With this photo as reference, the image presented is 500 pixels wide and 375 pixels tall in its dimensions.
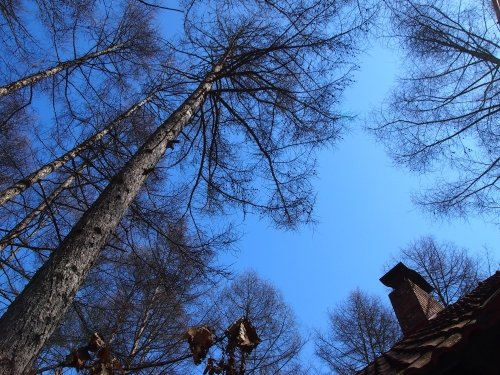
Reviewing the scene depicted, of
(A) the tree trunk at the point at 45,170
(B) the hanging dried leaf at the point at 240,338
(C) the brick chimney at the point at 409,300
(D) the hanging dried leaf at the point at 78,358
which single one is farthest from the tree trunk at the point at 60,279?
(C) the brick chimney at the point at 409,300

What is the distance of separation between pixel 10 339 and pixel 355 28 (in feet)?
15.8

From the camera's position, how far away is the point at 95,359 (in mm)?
2174

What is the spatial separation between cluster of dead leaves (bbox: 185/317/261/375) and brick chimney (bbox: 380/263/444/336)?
19.0 ft

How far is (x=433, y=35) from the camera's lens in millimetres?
7742

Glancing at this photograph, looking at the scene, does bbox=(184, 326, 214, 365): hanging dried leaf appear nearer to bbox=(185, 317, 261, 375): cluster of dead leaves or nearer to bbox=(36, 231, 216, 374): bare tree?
bbox=(185, 317, 261, 375): cluster of dead leaves

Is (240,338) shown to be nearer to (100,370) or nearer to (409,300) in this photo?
(100,370)

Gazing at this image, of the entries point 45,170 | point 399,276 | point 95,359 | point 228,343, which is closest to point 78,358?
point 95,359

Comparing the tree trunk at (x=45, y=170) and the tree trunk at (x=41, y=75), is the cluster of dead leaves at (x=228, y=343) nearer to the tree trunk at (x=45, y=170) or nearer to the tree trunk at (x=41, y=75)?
the tree trunk at (x=45, y=170)

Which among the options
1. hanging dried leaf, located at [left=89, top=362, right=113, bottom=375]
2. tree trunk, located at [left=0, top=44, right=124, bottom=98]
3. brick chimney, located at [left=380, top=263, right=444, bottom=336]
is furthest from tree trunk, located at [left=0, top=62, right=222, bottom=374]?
brick chimney, located at [left=380, top=263, right=444, bottom=336]

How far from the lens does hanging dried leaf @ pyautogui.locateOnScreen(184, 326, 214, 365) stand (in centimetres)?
211

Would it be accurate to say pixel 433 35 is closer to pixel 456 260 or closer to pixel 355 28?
pixel 355 28

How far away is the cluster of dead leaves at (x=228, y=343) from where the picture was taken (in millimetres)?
2025

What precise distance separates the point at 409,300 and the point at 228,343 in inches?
255

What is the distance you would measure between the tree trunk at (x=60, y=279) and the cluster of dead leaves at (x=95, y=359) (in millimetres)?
221
